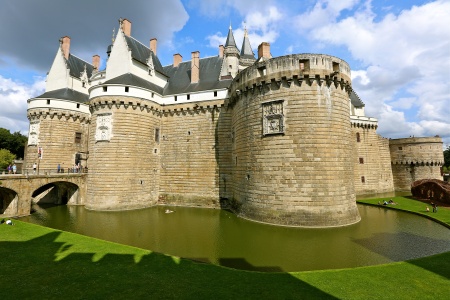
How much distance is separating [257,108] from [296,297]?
1499 centimetres

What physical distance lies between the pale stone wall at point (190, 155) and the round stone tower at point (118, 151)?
256cm

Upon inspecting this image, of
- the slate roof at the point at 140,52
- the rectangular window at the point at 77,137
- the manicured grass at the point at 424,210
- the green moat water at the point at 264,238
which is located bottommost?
the green moat water at the point at 264,238

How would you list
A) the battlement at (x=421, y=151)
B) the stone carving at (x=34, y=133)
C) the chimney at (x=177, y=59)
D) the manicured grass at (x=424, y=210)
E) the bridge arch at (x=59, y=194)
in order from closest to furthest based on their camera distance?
1. the manicured grass at (x=424, y=210)
2. the bridge arch at (x=59, y=194)
3. the stone carving at (x=34, y=133)
4. the chimney at (x=177, y=59)
5. the battlement at (x=421, y=151)

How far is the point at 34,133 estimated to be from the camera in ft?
96.3

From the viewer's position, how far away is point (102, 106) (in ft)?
80.9

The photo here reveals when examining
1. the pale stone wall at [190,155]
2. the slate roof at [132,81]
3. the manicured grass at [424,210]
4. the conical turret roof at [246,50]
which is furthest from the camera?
the conical turret roof at [246,50]

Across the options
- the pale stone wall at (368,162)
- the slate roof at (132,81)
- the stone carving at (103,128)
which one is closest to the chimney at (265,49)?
the slate roof at (132,81)

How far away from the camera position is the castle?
17.6 m

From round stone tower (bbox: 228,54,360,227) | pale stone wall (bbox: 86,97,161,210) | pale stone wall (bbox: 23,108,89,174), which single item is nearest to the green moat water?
round stone tower (bbox: 228,54,360,227)

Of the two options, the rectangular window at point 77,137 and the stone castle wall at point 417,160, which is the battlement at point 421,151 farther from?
the rectangular window at point 77,137

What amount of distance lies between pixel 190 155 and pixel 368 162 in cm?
2556

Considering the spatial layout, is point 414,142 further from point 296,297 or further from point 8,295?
point 8,295

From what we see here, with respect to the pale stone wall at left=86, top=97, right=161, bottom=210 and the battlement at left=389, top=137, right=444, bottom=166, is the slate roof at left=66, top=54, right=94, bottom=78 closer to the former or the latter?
the pale stone wall at left=86, top=97, right=161, bottom=210

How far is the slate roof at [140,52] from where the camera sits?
27814 millimetres
